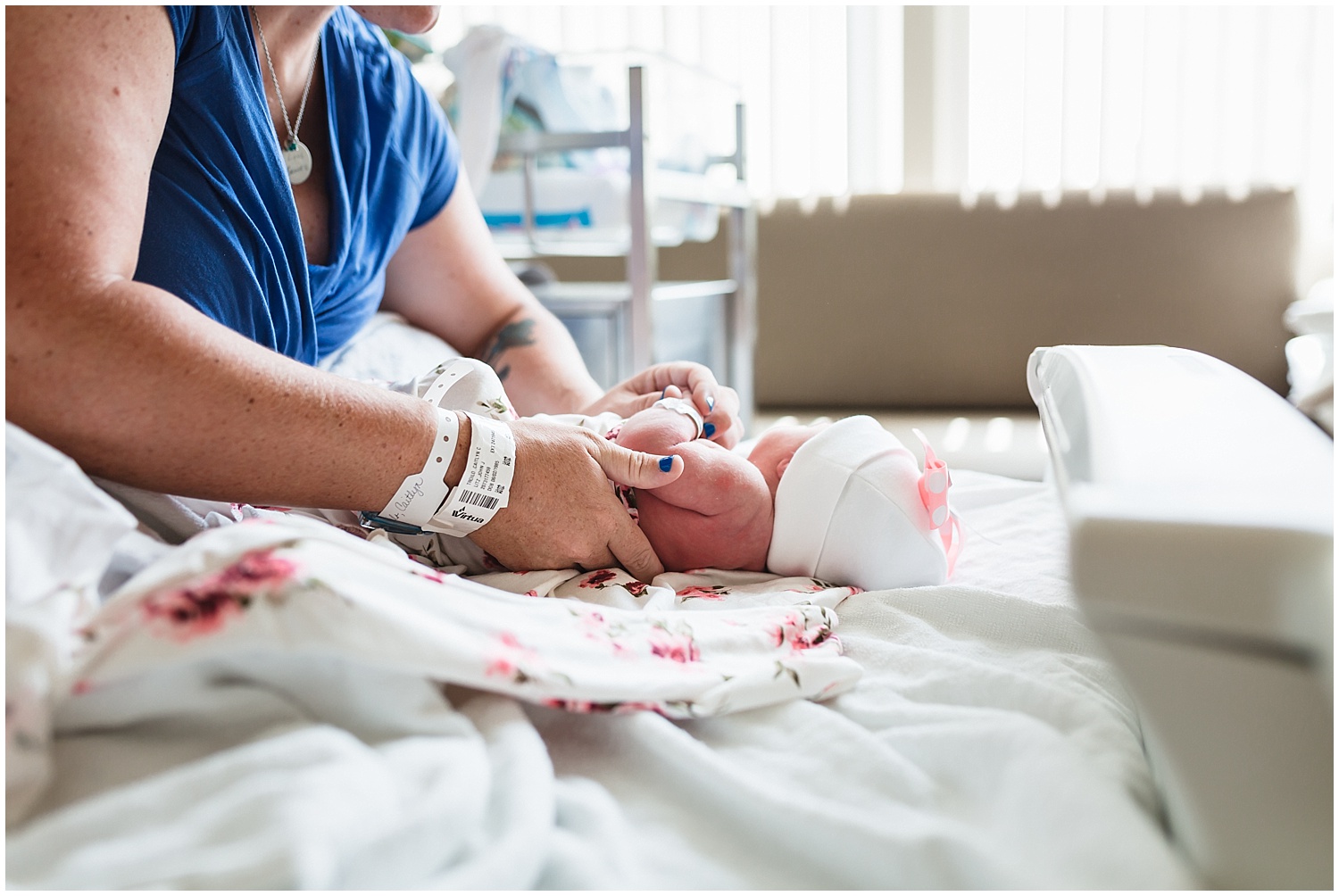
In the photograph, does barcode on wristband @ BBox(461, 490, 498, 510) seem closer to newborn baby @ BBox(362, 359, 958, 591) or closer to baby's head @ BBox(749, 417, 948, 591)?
newborn baby @ BBox(362, 359, 958, 591)

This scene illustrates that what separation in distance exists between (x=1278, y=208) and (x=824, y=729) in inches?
98.6

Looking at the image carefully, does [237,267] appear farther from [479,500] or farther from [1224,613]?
[1224,613]

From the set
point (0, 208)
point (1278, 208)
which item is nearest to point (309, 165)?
point (0, 208)

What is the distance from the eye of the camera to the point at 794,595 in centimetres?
86

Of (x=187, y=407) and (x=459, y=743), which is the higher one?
(x=187, y=407)

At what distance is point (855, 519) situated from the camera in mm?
940

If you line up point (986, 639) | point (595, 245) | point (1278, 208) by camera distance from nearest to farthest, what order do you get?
point (986, 639) < point (595, 245) < point (1278, 208)

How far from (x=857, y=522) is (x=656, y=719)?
1.31 ft

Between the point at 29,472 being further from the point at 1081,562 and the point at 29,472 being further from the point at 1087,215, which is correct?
the point at 1087,215

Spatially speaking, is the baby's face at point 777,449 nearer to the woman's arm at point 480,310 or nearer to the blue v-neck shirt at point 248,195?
the woman's arm at point 480,310

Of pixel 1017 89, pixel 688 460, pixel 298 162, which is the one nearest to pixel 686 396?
pixel 688 460

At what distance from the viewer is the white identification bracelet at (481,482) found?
79 cm

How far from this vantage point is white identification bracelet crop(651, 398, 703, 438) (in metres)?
1.06

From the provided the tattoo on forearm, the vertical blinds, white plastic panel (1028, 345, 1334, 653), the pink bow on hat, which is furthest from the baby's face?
the vertical blinds
